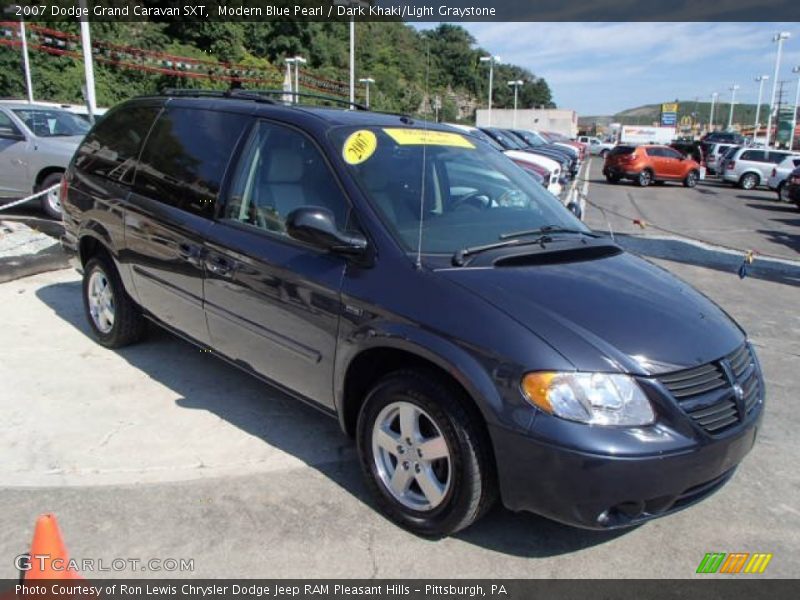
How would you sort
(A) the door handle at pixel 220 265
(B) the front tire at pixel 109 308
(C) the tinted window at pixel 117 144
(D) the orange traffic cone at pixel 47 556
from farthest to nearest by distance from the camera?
(B) the front tire at pixel 109 308 → (C) the tinted window at pixel 117 144 → (A) the door handle at pixel 220 265 → (D) the orange traffic cone at pixel 47 556

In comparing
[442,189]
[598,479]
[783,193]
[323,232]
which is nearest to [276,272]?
[323,232]

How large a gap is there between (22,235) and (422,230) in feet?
21.0

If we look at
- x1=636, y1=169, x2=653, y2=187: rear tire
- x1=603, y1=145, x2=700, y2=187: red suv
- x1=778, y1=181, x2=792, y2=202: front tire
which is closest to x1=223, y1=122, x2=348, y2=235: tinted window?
x1=778, y1=181, x2=792, y2=202: front tire

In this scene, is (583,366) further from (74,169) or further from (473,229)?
(74,169)

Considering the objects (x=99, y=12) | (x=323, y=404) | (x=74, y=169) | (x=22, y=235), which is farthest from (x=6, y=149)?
(x=99, y=12)

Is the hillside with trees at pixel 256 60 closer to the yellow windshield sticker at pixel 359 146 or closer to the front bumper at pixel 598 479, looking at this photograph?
the yellow windshield sticker at pixel 359 146

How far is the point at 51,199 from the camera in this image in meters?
9.49

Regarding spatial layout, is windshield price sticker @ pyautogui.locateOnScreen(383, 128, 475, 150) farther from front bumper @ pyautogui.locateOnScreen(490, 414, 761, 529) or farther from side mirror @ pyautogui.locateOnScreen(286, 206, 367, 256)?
front bumper @ pyautogui.locateOnScreen(490, 414, 761, 529)

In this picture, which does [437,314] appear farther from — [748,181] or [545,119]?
[545,119]

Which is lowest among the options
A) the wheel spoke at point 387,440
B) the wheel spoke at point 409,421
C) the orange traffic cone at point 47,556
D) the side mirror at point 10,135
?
the orange traffic cone at point 47,556

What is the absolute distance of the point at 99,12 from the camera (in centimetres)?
3853

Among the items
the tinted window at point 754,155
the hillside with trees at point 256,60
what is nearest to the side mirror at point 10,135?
the hillside with trees at point 256,60

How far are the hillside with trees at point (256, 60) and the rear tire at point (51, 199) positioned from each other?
4914 mm

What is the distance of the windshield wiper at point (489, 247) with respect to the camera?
296 centimetres
